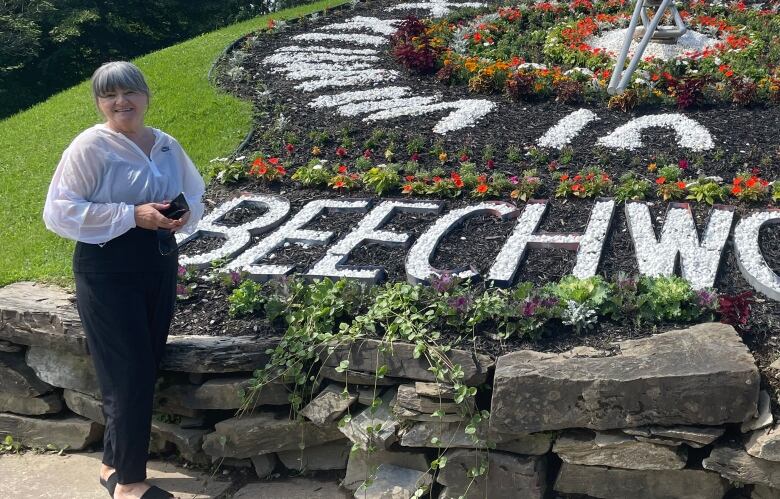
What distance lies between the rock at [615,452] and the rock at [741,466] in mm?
119

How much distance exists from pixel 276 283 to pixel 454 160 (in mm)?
2094

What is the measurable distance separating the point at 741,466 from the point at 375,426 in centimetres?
149

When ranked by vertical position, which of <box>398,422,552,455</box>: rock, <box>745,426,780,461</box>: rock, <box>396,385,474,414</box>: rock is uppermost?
<box>396,385,474,414</box>: rock

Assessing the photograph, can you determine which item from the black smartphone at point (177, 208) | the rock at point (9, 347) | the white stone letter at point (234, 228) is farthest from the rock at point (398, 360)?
the rock at point (9, 347)

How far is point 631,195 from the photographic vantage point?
5379 millimetres

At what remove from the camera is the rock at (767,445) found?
3.37 meters

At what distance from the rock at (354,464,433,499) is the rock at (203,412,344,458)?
0.97 feet

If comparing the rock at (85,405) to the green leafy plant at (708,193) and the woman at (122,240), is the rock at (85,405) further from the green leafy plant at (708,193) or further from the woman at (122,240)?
the green leafy plant at (708,193)

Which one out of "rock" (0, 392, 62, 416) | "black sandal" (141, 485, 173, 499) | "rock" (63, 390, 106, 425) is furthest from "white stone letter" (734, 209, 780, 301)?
"rock" (0, 392, 62, 416)

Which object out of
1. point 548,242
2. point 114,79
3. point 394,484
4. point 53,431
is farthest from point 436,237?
point 53,431

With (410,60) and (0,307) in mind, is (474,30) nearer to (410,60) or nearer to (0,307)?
(410,60)

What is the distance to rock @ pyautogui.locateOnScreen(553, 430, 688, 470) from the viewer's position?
3.54m

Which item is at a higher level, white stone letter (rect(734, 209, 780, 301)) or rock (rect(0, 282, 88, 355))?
rock (rect(0, 282, 88, 355))

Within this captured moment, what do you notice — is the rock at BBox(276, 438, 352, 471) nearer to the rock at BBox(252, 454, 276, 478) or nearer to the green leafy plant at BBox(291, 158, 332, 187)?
the rock at BBox(252, 454, 276, 478)
